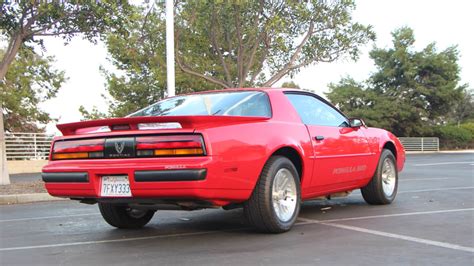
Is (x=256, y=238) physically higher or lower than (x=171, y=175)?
lower

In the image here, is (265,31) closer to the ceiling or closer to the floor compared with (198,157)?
closer to the ceiling

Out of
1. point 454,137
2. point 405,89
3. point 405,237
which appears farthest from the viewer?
point 454,137

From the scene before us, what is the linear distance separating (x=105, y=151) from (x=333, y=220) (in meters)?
2.70

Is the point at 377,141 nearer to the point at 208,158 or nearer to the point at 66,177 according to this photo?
the point at 208,158

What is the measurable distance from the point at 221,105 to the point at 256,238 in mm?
1400

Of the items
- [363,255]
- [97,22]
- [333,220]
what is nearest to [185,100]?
[333,220]

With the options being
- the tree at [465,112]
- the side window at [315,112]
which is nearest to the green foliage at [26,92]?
the side window at [315,112]

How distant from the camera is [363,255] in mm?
4184

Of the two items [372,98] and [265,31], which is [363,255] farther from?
[372,98]

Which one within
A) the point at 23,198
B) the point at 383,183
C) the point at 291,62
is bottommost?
the point at 23,198

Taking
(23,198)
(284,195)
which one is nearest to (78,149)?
(284,195)

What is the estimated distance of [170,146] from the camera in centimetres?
454

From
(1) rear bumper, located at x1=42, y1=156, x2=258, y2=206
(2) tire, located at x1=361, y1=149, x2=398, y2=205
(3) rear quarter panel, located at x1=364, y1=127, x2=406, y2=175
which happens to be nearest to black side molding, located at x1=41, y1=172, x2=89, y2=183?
(1) rear bumper, located at x1=42, y1=156, x2=258, y2=206

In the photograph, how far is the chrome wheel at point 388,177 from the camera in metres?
7.29
